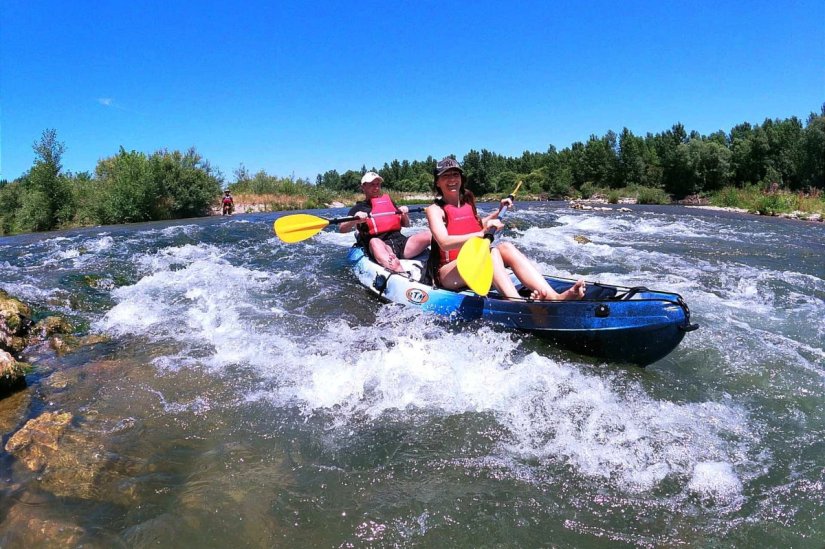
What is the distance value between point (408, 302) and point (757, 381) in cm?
299

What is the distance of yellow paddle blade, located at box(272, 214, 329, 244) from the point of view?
6.70 metres

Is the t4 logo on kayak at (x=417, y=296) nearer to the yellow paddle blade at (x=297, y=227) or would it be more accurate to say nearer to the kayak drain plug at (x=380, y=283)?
the kayak drain plug at (x=380, y=283)

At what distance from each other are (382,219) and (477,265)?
2.89 meters

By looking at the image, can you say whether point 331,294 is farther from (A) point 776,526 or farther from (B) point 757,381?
(A) point 776,526

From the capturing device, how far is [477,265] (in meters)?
4.03

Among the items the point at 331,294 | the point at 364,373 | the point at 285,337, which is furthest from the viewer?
the point at 331,294

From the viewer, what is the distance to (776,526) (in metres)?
2.02

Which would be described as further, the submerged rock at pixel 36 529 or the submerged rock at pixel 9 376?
the submerged rock at pixel 9 376

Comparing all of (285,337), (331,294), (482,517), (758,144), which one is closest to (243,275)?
(331,294)

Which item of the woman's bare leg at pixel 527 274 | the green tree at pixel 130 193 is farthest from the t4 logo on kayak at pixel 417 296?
the green tree at pixel 130 193

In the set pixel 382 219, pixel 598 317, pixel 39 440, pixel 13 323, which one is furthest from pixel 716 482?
pixel 13 323

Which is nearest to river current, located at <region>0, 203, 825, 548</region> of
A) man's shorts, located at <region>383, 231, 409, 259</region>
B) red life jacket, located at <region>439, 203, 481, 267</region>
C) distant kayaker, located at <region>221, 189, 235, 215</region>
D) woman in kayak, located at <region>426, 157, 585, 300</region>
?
woman in kayak, located at <region>426, 157, 585, 300</region>

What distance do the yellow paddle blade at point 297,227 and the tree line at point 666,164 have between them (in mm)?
23817

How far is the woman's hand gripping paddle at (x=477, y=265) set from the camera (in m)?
3.90
